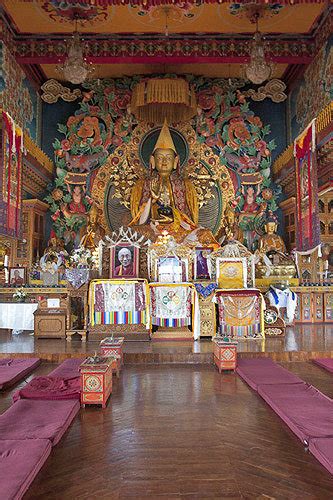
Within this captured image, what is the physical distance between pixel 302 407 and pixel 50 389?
196cm

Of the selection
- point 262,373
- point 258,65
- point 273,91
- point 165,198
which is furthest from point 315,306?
point 273,91

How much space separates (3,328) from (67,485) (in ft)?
18.8

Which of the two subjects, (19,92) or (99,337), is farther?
(19,92)

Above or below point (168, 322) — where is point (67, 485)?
below

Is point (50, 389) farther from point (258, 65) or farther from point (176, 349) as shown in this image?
point (258, 65)

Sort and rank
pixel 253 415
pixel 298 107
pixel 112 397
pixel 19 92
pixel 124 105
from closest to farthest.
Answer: pixel 253 415 → pixel 112 397 → pixel 19 92 → pixel 298 107 → pixel 124 105

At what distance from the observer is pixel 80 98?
10516 mm

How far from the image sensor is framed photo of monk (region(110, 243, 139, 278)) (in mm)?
7188

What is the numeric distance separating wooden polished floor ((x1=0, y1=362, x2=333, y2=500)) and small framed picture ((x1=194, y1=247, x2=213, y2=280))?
140 inches

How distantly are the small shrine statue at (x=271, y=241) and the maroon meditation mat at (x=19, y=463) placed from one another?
24.1ft

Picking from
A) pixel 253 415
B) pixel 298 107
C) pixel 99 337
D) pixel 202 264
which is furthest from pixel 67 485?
pixel 298 107

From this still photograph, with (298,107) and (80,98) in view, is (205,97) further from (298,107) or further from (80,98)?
(80,98)

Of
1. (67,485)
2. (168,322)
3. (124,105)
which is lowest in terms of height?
(67,485)

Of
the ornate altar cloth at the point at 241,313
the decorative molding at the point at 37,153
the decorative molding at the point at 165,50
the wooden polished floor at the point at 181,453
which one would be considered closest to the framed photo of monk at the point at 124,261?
the ornate altar cloth at the point at 241,313
